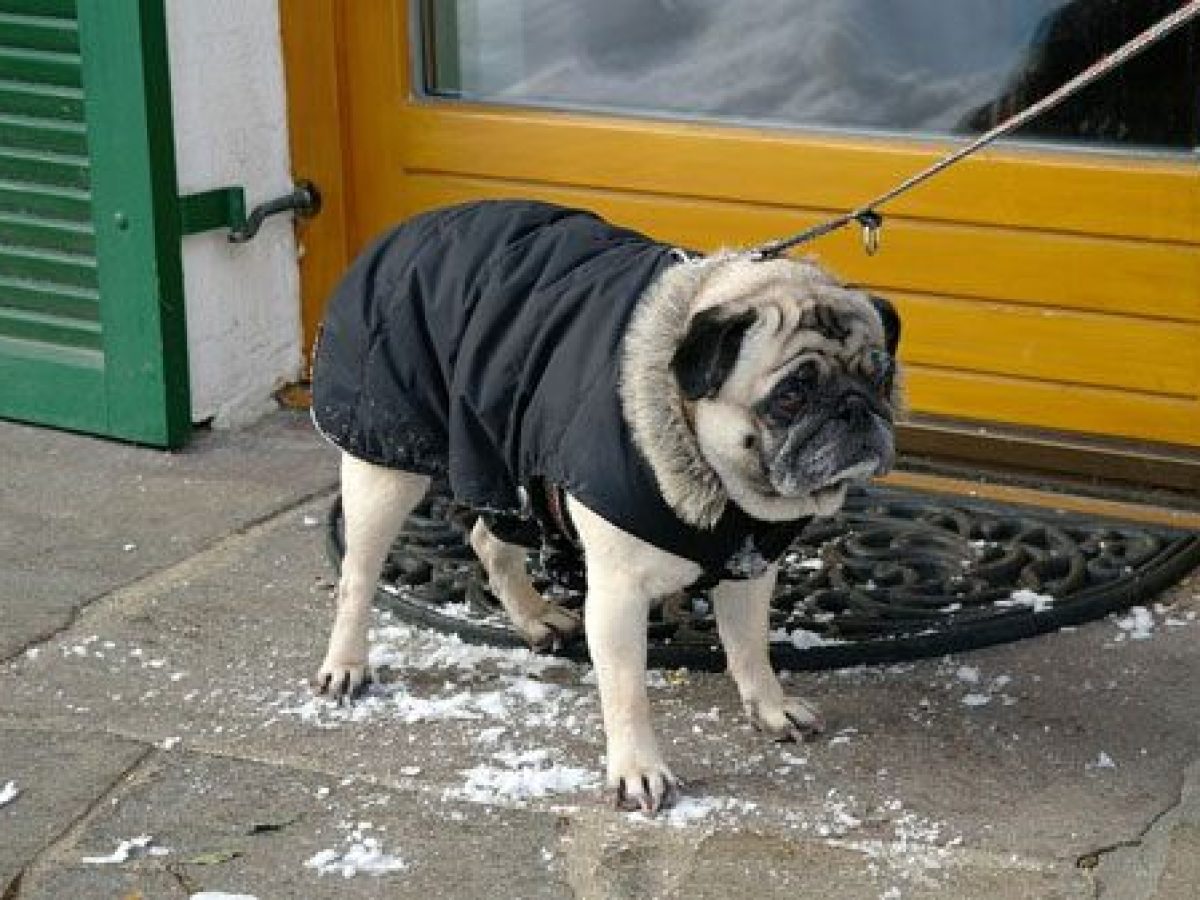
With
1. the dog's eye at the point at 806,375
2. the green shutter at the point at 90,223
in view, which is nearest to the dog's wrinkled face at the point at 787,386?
the dog's eye at the point at 806,375

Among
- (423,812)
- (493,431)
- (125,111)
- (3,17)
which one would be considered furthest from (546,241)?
(3,17)

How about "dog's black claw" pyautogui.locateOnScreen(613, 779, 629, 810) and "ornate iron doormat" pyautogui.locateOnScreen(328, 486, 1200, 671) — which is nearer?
"dog's black claw" pyautogui.locateOnScreen(613, 779, 629, 810)

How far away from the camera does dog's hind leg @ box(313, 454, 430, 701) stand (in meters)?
4.33

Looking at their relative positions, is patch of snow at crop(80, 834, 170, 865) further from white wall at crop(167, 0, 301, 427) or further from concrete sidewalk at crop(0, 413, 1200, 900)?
white wall at crop(167, 0, 301, 427)

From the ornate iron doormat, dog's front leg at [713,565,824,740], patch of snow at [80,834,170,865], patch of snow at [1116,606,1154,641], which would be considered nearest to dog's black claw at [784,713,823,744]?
dog's front leg at [713,565,824,740]

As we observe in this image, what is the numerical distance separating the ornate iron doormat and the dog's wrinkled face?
0.85 metres

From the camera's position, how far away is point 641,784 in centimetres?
395

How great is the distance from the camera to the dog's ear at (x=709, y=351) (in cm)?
370

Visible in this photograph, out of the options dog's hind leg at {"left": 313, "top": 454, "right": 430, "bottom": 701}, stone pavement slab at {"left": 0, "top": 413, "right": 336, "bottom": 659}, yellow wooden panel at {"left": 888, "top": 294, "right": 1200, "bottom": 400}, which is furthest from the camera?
yellow wooden panel at {"left": 888, "top": 294, "right": 1200, "bottom": 400}

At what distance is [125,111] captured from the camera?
18.2 ft

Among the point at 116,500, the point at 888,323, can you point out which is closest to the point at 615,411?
the point at 888,323

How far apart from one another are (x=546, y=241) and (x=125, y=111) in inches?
68.7

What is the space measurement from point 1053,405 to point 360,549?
1761 mm

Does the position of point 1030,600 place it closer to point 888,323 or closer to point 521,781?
point 888,323
